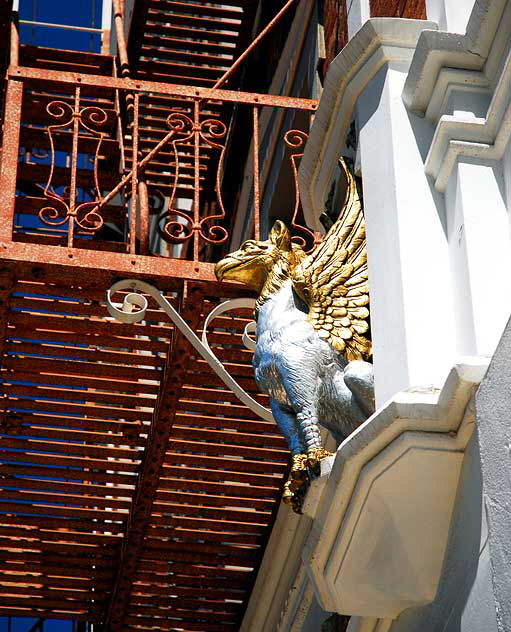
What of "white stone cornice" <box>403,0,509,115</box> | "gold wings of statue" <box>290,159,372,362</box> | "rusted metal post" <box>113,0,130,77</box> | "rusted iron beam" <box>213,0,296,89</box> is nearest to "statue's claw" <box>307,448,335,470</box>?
"gold wings of statue" <box>290,159,372,362</box>

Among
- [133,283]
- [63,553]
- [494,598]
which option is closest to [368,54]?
[133,283]

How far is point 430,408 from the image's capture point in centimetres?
570

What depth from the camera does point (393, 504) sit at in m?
6.00

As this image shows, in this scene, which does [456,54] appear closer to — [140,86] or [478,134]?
[478,134]

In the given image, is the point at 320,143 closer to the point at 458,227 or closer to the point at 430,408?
the point at 458,227

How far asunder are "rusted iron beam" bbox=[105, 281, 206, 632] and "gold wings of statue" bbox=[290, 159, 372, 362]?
1289 millimetres

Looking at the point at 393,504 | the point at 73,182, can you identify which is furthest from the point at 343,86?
the point at 393,504

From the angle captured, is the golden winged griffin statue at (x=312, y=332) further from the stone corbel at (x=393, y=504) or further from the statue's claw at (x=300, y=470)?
the stone corbel at (x=393, y=504)

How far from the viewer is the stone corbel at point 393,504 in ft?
18.7

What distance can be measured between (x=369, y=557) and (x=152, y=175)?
7553 millimetres

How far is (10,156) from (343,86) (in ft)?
7.79

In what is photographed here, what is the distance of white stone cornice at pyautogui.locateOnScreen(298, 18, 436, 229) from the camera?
→ 22.8 ft

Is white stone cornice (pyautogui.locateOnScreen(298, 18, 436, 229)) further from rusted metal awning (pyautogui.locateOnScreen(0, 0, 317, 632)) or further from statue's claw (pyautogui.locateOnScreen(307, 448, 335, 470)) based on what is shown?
statue's claw (pyautogui.locateOnScreen(307, 448, 335, 470))

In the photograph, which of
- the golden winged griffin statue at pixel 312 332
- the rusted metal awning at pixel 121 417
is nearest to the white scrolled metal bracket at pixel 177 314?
the rusted metal awning at pixel 121 417
